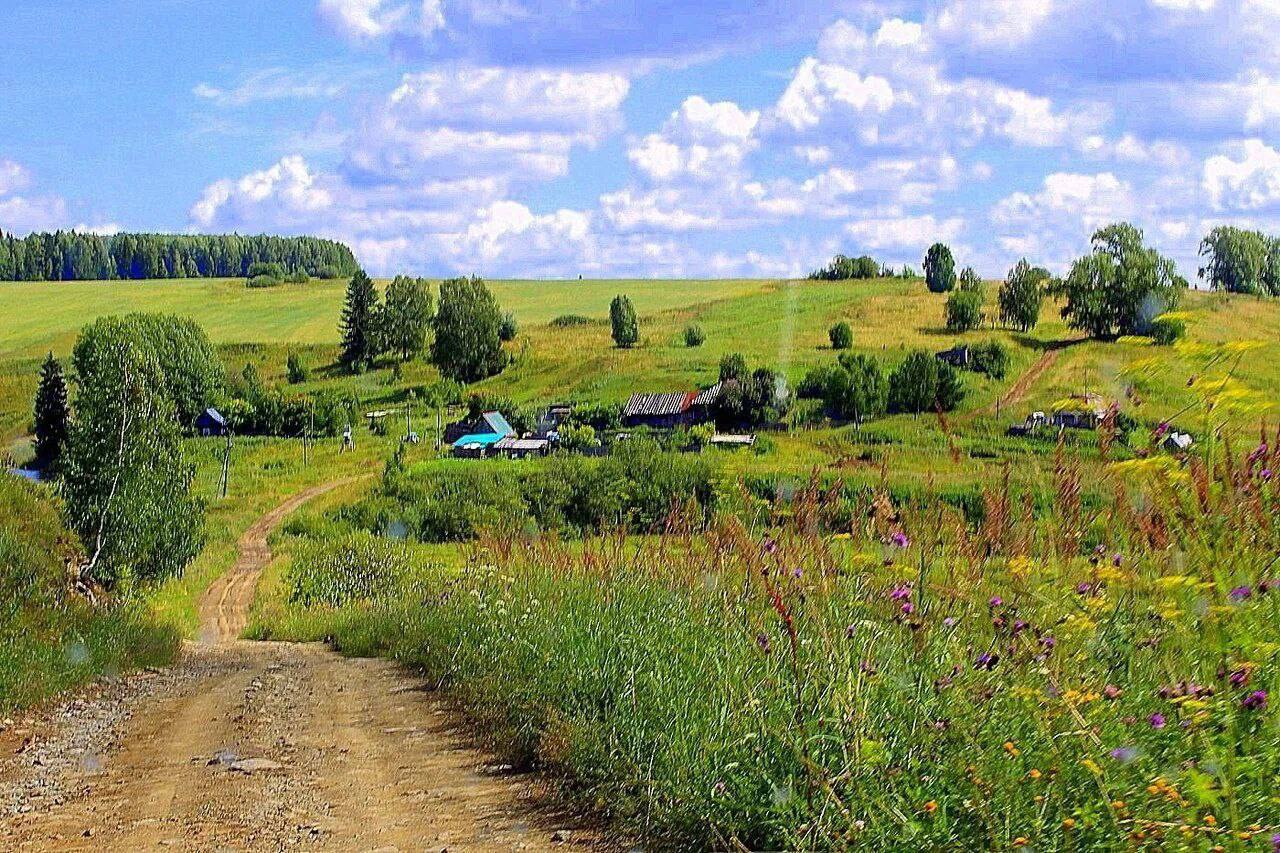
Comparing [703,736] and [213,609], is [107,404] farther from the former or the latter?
[703,736]

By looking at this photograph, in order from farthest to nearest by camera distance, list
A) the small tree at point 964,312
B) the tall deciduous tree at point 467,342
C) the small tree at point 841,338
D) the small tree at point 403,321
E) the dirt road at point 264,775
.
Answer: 1. the small tree at point 403,321
2. the tall deciduous tree at point 467,342
3. the small tree at point 964,312
4. the small tree at point 841,338
5. the dirt road at point 264,775

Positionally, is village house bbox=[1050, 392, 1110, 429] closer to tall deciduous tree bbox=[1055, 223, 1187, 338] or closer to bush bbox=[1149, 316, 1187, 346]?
bush bbox=[1149, 316, 1187, 346]

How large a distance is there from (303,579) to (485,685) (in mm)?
30750

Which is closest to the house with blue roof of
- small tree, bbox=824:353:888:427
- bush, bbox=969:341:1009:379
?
small tree, bbox=824:353:888:427

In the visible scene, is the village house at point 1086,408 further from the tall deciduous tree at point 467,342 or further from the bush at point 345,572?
the tall deciduous tree at point 467,342

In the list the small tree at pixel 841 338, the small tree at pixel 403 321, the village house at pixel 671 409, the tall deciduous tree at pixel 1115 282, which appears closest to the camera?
the tall deciduous tree at pixel 1115 282

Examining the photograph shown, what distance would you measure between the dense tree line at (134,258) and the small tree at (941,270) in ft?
287

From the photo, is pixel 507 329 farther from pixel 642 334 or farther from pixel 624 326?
pixel 642 334

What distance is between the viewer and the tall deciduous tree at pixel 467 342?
10831cm

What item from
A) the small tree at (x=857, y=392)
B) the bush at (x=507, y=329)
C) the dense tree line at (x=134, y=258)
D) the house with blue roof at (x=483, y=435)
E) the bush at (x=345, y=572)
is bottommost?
the bush at (x=345, y=572)

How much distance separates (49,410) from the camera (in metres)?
85.8

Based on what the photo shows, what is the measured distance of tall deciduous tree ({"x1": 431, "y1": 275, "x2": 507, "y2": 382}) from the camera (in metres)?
108

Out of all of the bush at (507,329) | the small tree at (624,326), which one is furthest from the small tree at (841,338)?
the bush at (507,329)

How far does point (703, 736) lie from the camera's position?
592 cm
